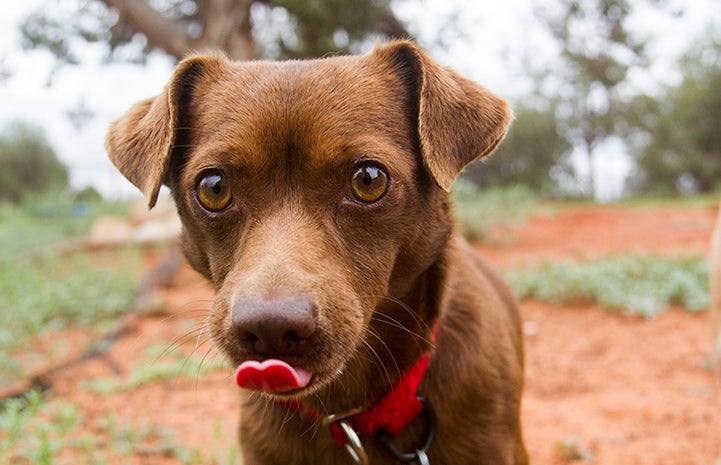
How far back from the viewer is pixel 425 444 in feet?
7.38

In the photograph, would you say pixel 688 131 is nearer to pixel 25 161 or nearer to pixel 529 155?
pixel 529 155

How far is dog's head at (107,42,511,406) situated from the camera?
5.91ft

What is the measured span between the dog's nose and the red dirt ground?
737 mm

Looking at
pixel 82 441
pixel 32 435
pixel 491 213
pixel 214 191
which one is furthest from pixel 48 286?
pixel 491 213

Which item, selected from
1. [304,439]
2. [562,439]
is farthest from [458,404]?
[562,439]

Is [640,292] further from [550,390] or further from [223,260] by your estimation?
[223,260]

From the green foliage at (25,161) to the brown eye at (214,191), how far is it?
2023 centimetres

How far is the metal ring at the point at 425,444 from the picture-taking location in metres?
2.23

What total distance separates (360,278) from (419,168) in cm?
44

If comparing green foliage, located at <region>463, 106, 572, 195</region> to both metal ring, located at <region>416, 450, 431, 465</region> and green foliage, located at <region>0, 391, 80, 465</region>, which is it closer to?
green foliage, located at <region>0, 391, 80, 465</region>

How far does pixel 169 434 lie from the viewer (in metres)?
3.63

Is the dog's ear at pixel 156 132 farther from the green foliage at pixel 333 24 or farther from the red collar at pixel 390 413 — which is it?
the green foliage at pixel 333 24

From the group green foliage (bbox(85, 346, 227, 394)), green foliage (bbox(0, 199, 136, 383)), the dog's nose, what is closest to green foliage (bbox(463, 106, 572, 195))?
green foliage (bbox(0, 199, 136, 383))

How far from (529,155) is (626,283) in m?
15.3
